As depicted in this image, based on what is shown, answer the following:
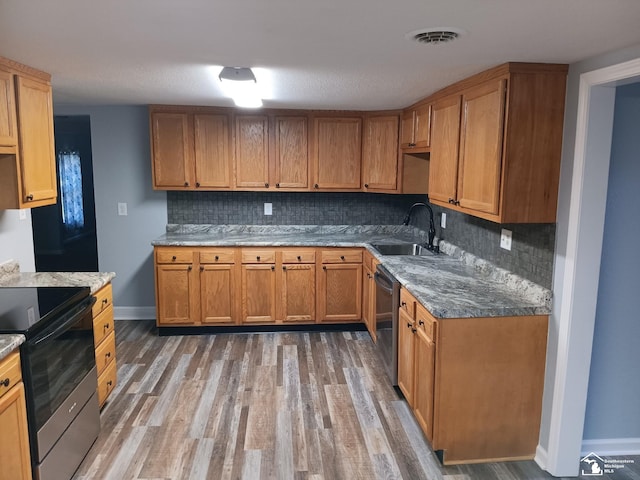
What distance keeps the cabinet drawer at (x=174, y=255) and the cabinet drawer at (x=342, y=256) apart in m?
1.22

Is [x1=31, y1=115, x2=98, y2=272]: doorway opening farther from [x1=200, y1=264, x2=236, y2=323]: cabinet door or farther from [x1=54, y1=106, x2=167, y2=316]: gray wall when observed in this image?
[x1=200, y1=264, x2=236, y2=323]: cabinet door

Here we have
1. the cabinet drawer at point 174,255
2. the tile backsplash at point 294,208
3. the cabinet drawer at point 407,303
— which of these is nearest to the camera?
the cabinet drawer at point 407,303

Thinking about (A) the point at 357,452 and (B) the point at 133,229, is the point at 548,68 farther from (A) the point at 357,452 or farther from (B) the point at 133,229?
(B) the point at 133,229

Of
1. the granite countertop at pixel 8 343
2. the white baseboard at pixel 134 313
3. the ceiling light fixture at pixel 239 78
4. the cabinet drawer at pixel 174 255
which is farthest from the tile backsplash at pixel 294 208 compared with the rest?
the granite countertop at pixel 8 343

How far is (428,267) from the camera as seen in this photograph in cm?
326

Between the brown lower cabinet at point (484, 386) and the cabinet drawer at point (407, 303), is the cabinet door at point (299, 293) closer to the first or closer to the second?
the cabinet drawer at point (407, 303)

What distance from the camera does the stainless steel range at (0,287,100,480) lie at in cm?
195

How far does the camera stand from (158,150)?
13.9 ft

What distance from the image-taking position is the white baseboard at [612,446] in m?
2.50

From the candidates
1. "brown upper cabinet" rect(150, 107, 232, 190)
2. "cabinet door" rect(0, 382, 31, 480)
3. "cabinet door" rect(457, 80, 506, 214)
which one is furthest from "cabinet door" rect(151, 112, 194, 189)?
"cabinet door" rect(0, 382, 31, 480)

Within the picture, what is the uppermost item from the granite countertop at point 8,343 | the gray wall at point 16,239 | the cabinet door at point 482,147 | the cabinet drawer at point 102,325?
the cabinet door at point 482,147

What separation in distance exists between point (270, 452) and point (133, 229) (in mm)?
2868

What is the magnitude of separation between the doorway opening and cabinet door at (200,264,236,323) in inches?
110

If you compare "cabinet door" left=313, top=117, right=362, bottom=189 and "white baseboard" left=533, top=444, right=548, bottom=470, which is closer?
"white baseboard" left=533, top=444, right=548, bottom=470
